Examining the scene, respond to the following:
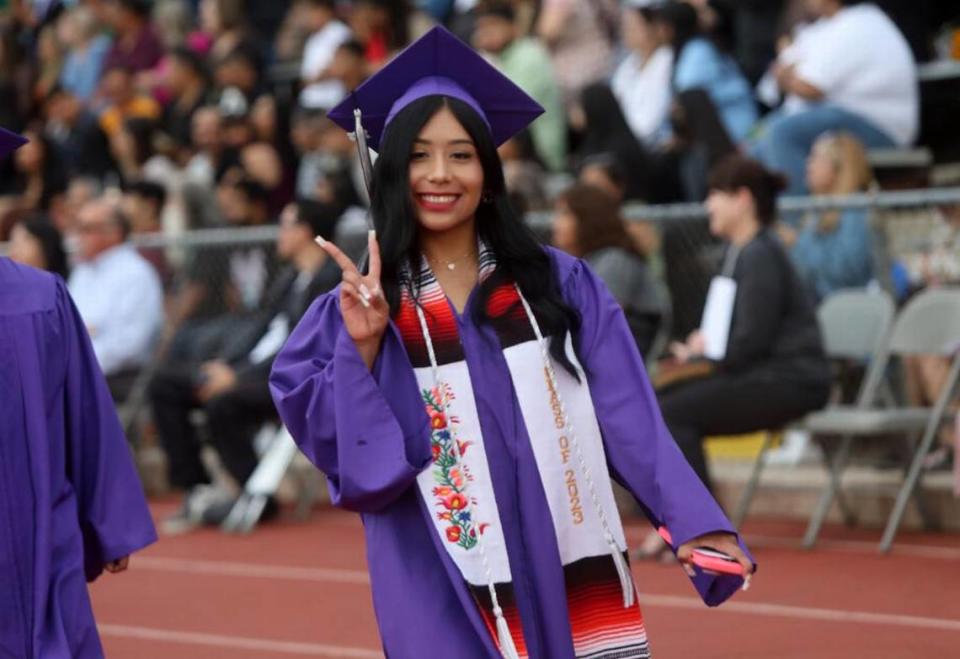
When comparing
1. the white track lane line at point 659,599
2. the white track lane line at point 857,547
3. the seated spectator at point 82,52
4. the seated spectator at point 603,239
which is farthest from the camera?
the seated spectator at point 82,52

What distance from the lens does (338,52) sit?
45.7 feet

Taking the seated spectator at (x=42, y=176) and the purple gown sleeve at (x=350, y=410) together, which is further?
the seated spectator at (x=42, y=176)

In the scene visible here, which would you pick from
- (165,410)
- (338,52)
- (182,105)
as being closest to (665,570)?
(165,410)

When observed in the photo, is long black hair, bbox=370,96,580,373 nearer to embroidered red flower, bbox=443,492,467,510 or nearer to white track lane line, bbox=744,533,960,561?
embroidered red flower, bbox=443,492,467,510

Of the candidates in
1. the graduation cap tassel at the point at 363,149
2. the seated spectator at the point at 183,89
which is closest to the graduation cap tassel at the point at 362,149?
the graduation cap tassel at the point at 363,149

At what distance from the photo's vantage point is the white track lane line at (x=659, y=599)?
24.3ft

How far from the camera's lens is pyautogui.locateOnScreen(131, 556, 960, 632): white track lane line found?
292 inches

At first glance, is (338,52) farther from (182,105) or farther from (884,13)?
(884,13)

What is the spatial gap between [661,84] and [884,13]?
1463mm

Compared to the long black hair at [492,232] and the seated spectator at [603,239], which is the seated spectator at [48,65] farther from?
the long black hair at [492,232]

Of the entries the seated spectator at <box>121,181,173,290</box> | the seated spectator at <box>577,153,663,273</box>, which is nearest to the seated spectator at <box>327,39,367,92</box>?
the seated spectator at <box>121,181,173,290</box>

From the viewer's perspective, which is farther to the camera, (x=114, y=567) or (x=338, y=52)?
(x=338, y=52)

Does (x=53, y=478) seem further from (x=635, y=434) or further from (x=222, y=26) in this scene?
(x=222, y=26)

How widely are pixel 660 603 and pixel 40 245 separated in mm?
3340
